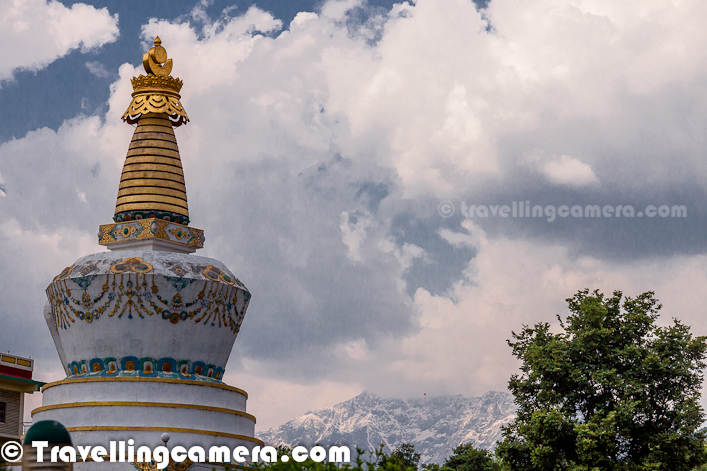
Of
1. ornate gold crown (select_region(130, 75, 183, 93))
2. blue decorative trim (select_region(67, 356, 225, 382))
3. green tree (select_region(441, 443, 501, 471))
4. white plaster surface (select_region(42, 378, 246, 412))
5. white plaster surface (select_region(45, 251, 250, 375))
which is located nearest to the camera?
white plaster surface (select_region(42, 378, 246, 412))

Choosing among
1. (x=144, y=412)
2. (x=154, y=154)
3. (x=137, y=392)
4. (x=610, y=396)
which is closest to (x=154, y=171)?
(x=154, y=154)

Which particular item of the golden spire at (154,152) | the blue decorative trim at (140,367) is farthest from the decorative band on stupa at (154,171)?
the blue decorative trim at (140,367)

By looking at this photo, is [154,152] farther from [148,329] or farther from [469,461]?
[469,461]

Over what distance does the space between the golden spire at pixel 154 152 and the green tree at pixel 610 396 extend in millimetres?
16384

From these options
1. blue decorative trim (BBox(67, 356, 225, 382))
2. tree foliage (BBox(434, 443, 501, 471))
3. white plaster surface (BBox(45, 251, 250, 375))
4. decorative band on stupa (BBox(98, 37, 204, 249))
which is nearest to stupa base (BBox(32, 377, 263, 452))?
blue decorative trim (BBox(67, 356, 225, 382))

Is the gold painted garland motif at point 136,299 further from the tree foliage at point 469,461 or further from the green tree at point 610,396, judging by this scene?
the tree foliage at point 469,461

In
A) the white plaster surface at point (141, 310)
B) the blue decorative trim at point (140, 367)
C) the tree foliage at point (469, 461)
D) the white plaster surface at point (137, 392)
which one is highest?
the white plaster surface at point (141, 310)

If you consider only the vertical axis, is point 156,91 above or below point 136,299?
above

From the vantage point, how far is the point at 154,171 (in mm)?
39688

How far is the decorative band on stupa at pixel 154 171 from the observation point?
3856 cm

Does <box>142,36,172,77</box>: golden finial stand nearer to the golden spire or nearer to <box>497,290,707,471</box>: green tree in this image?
the golden spire

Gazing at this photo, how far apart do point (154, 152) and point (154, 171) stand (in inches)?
35.9

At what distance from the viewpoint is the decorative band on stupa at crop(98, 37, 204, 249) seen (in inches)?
1518

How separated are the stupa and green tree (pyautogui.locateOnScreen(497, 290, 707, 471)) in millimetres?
11405
